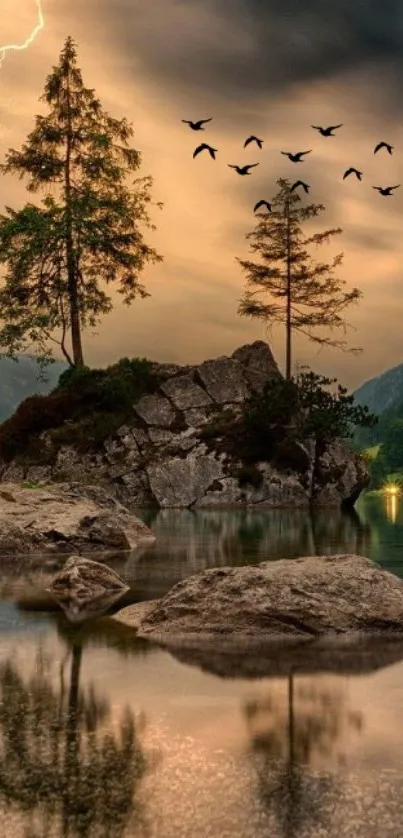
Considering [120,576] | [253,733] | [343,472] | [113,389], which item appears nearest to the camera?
[253,733]

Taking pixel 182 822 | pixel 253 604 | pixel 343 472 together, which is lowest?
pixel 182 822

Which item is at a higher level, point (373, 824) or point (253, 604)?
point (253, 604)

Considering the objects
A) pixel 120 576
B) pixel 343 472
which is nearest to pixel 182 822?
pixel 120 576

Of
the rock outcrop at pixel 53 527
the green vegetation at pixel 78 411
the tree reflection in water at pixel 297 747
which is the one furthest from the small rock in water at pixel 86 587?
the green vegetation at pixel 78 411

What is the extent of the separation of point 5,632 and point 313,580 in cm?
378

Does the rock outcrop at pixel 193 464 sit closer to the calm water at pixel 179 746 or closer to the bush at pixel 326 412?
the bush at pixel 326 412

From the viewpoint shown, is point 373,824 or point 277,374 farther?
point 277,374

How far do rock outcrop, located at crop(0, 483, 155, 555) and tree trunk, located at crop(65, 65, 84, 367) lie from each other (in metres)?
30.3

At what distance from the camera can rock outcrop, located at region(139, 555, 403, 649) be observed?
33.1 ft

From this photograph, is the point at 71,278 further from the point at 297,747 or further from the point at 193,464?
the point at 297,747

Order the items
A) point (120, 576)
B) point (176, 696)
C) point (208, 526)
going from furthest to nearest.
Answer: point (208, 526)
point (120, 576)
point (176, 696)

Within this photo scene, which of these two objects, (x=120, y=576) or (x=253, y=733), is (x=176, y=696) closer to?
(x=253, y=733)

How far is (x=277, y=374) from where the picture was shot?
53.4 meters

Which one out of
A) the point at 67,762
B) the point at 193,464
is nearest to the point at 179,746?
the point at 67,762
